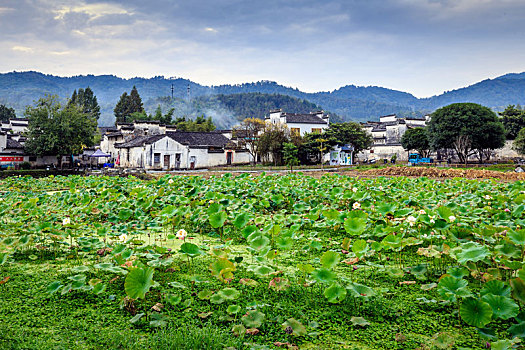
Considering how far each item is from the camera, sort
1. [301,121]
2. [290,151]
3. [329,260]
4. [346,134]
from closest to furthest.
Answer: [329,260] < [290,151] < [346,134] < [301,121]

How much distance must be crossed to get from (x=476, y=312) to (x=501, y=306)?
0.14 m

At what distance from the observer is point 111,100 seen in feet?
638

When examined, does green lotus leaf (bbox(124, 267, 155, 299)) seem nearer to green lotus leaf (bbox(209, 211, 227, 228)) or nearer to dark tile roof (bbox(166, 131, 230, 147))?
green lotus leaf (bbox(209, 211, 227, 228))

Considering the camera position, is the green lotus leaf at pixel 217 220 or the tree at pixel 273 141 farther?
the tree at pixel 273 141

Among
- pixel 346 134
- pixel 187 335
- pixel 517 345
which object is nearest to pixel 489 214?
pixel 517 345

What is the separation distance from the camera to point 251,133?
33062 millimetres

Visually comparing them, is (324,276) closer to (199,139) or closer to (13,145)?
(199,139)

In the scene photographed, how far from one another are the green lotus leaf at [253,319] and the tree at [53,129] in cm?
2856

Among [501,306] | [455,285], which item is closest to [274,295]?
[455,285]

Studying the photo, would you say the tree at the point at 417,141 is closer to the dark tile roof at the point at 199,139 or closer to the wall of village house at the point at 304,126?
the wall of village house at the point at 304,126

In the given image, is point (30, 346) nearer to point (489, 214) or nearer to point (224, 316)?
point (224, 316)

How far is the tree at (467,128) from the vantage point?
26531 mm

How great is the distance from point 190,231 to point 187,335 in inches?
116

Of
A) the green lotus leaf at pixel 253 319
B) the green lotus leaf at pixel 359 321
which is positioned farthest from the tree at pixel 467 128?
the green lotus leaf at pixel 253 319
